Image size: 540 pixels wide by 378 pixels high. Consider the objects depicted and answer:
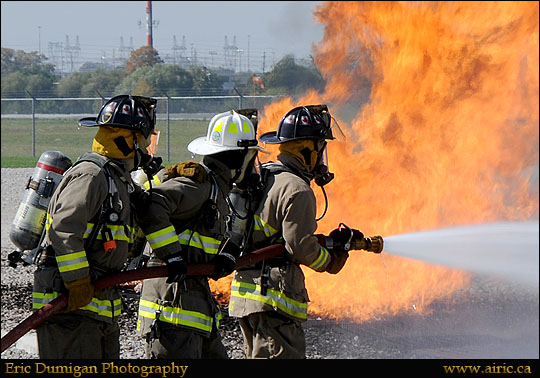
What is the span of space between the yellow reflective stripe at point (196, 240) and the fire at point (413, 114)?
3826 millimetres

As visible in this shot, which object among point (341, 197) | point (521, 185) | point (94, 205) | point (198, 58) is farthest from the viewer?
point (198, 58)

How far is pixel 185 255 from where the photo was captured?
4527 mm

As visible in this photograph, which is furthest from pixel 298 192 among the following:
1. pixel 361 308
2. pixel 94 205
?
pixel 361 308

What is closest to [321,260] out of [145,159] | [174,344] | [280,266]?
[280,266]

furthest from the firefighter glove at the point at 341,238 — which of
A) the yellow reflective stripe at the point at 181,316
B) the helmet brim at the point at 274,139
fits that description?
the yellow reflective stripe at the point at 181,316

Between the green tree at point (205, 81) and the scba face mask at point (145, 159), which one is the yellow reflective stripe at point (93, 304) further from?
the green tree at point (205, 81)

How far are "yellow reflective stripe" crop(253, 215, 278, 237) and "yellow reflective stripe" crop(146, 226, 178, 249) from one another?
0.82 metres

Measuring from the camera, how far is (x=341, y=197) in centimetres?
887

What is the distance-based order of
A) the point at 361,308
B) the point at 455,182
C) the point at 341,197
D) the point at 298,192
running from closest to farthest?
the point at 298,192 → the point at 361,308 → the point at 341,197 → the point at 455,182

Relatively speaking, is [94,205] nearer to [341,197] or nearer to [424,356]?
[424,356]

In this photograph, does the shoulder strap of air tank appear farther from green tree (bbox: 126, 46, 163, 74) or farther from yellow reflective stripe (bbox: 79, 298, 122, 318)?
green tree (bbox: 126, 46, 163, 74)

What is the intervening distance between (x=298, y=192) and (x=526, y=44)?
5.20 m

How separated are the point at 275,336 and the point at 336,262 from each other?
658 millimetres

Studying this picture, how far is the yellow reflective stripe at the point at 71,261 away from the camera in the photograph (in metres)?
3.95
